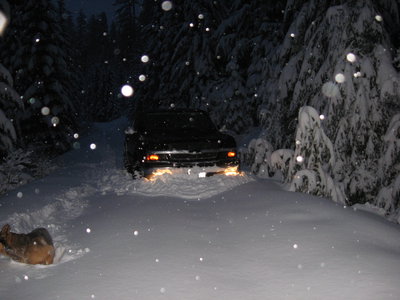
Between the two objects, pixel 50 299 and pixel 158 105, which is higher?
pixel 50 299

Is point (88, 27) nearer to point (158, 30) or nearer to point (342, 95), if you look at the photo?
point (158, 30)

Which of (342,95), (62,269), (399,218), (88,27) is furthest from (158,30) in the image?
(88,27)

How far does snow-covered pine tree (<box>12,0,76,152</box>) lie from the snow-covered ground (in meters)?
17.9

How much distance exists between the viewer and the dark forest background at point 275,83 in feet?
28.4

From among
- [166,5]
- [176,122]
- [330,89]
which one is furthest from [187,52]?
[330,89]

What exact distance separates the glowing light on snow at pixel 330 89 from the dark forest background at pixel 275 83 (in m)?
0.02

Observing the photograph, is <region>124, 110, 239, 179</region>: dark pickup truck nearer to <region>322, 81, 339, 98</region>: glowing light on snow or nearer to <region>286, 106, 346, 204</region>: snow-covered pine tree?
<region>286, 106, 346, 204</region>: snow-covered pine tree

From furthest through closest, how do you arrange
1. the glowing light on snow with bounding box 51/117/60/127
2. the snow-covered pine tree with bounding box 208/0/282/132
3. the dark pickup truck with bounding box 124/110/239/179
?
1. the glowing light on snow with bounding box 51/117/60/127
2. the snow-covered pine tree with bounding box 208/0/282/132
3. the dark pickup truck with bounding box 124/110/239/179

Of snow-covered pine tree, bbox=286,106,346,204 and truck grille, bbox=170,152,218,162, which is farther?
truck grille, bbox=170,152,218,162

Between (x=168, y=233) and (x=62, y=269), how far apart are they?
148cm

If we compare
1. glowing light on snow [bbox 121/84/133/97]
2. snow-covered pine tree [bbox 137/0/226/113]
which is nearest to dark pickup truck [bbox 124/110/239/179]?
snow-covered pine tree [bbox 137/0/226/113]

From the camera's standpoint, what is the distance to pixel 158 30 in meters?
28.7

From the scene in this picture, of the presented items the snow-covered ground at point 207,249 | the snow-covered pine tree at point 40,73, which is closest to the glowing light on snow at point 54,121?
the snow-covered pine tree at point 40,73

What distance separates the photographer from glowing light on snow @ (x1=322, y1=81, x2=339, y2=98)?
9.06m
